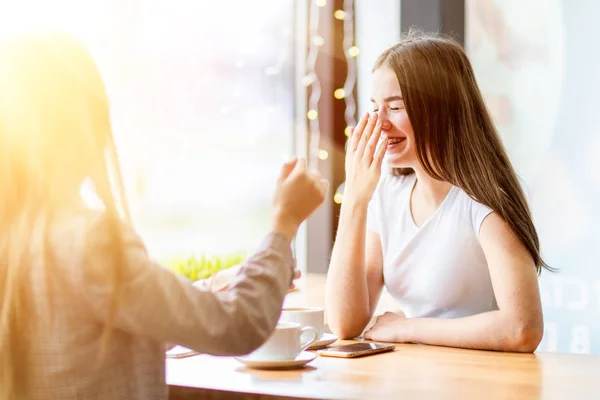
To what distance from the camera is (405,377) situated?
3.65 ft

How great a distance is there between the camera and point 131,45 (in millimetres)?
2617

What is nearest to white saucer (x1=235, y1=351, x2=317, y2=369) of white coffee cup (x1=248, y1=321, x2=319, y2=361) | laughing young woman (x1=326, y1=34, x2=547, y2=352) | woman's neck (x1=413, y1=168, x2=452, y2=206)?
white coffee cup (x1=248, y1=321, x2=319, y2=361)

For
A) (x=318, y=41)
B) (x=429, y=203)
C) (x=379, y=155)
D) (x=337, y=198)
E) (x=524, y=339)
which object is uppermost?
(x=318, y=41)

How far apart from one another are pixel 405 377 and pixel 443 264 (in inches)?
22.5

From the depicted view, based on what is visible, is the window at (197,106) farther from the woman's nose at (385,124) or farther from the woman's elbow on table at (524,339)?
the woman's elbow on table at (524,339)

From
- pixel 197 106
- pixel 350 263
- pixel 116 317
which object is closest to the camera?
pixel 116 317

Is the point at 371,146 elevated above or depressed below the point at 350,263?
above

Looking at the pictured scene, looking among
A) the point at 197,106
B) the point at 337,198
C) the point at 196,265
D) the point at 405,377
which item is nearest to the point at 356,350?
the point at 405,377

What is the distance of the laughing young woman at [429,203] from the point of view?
5.23 feet

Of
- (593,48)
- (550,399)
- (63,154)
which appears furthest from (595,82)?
(63,154)

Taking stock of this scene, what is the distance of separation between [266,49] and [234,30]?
0.93ft

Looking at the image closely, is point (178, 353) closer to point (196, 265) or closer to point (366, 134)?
point (366, 134)

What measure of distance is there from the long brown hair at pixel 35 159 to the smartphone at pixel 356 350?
50 cm

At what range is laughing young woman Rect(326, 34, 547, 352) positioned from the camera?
5.23ft
